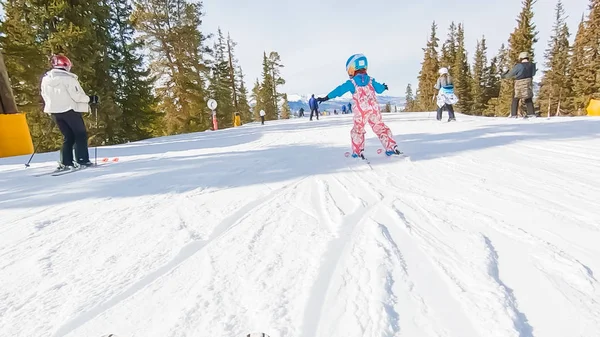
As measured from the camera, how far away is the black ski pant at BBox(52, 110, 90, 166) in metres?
4.97

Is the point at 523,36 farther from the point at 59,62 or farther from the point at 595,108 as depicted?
the point at 59,62

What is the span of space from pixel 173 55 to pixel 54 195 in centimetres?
2322

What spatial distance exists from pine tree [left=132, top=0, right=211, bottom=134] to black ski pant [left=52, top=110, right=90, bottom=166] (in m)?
19.1

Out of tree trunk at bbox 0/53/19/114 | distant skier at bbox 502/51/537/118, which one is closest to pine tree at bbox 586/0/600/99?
distant skier at bbox 502/51/537/118

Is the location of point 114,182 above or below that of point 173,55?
below

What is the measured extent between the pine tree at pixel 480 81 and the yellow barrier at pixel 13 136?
183ft

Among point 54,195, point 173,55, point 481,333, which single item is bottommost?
point 481,333

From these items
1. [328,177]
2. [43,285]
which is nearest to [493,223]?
[328,177]

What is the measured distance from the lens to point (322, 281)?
162 cm

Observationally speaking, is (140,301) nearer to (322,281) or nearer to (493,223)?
(322,281)

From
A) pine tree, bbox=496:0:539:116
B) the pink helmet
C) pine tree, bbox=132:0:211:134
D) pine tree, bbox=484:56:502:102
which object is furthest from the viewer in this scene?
pine tree, bbox=484:56:502:102

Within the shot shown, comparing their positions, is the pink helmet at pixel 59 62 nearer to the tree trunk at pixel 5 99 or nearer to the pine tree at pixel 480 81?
the tree trunk at pixel 5 99

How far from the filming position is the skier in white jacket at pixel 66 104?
4766 millimetres

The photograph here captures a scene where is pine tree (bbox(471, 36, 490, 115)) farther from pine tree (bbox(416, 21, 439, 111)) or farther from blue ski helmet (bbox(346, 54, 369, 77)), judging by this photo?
blue ski helmet (bbox(346, 54, 369, 77))
